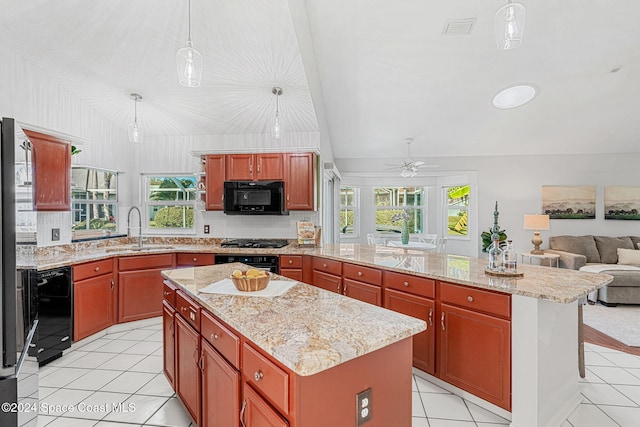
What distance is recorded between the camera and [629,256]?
16.4 ft

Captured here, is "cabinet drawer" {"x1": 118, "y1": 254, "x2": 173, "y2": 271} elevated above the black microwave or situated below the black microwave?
below

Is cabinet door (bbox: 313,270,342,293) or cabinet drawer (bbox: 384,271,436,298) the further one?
cabinet door (bbox: 313,270,342,293)

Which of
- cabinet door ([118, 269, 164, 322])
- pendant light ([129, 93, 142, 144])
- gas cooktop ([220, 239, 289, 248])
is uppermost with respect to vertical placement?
pendant light ([129, 93, 142, 144])

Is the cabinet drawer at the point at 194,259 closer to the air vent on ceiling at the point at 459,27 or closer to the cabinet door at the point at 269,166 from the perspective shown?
the cabinet door at the point at 269,166

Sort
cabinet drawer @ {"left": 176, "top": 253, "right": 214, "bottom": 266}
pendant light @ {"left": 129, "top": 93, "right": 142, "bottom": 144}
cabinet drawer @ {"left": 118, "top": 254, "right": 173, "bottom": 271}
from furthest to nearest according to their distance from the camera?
1. cabinet drawer @ {"left": 176, "top": 253, "right": 214, "bottom": 266}
2. cabinet drawer @ {"left": 118, "top": 254, "right": 173, "bottom": 271}
3. pendant light @ {"left": 129, "top": 93, "right": 142, "bottom": 144}

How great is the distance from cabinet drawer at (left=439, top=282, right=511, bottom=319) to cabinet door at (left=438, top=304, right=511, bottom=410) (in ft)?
0.13

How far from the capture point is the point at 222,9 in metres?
2.55

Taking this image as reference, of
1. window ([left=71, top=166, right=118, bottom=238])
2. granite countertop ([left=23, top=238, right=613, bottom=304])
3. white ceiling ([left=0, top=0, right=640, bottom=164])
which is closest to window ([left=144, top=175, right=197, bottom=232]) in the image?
granite countertop ([left=23, top=238, right=613, bottom=304])

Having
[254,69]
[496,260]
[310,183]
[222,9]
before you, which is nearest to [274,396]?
[496,260]

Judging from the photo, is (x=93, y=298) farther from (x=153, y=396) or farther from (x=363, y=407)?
(x=363, y=407)

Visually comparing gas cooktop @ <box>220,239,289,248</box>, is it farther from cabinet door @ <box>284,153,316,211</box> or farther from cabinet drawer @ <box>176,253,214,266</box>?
cabinet door @ <box>284,153,316,211</box>

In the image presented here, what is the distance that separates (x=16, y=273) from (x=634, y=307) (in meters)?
6.35

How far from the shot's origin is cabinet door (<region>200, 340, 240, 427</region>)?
132cm

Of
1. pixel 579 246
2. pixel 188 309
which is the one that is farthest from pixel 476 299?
pixel 579 246
